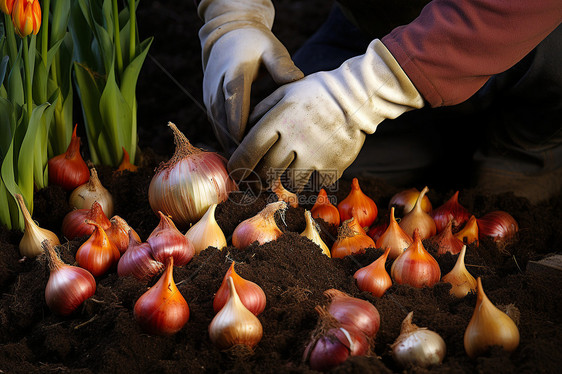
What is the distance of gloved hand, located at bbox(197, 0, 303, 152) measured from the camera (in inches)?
49.0

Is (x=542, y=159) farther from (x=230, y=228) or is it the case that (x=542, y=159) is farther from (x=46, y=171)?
(x=46, y=171)

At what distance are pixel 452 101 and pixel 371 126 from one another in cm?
20

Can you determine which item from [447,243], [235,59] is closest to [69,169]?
[235,59]

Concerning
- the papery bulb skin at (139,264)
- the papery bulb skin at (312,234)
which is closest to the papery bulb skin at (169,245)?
the papery bulb skin at (139,264)

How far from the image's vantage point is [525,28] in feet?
3.67

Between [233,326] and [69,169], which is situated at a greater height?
[233,326]

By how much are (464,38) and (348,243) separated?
20.1 inches

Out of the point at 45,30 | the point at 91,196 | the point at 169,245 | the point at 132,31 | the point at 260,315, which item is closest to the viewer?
the point at 260,315

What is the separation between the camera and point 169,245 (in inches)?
38.7

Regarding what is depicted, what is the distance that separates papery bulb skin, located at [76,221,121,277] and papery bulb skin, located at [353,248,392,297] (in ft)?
1.62

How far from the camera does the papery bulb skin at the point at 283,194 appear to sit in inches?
50.5

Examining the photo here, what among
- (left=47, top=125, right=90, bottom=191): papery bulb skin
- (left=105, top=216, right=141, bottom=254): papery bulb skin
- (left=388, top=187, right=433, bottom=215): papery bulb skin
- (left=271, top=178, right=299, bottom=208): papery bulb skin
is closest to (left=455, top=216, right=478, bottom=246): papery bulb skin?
(left=388, top=187, right=433, bottom=215): papery bulb skin

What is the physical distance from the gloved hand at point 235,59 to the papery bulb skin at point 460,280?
1.84 feet

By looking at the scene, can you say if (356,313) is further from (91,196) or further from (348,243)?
(91,196)
